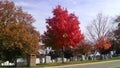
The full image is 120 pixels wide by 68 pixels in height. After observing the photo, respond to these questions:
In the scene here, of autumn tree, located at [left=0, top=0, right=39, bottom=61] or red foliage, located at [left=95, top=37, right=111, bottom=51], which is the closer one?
autumn tree, located at [left=0, top=0, right=39, bottom=61]

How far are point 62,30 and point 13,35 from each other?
10.7 metres

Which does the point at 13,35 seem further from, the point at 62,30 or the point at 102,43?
the point at 102,43

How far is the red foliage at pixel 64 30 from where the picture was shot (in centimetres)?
5847

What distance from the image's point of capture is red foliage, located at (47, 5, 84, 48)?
58469 millimetres

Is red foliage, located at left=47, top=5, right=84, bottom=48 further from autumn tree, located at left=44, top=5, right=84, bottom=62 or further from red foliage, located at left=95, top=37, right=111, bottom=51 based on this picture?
red foliage, located at left=95, top=37, right=111, bottom=51

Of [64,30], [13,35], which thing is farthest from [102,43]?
[13,35]

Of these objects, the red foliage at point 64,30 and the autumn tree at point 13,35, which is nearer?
the autumn tree at point 13,35

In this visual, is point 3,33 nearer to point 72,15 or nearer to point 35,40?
point 35,40

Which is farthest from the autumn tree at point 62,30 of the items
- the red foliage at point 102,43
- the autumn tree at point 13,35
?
the red foliage at point 102,43

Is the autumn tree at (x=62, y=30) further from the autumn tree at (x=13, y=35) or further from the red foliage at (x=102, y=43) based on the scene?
the red foliage at (x=102, y=43)

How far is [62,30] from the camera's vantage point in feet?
191

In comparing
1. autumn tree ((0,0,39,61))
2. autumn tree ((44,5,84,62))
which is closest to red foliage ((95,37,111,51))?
autumn tree ((44,5,84,62))

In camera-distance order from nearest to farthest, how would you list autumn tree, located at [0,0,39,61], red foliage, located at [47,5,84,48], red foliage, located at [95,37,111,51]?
autumn tree, located at [0,0,39,61] → red foliage, located at [47,5,84,48] → red foliage, located at [95,37,111,51]

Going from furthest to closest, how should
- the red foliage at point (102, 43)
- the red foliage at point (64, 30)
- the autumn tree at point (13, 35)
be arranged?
the red foliage at point (102, 43)
the red foliage at point (64, 30)
the autumn tree at point (13, 35)
